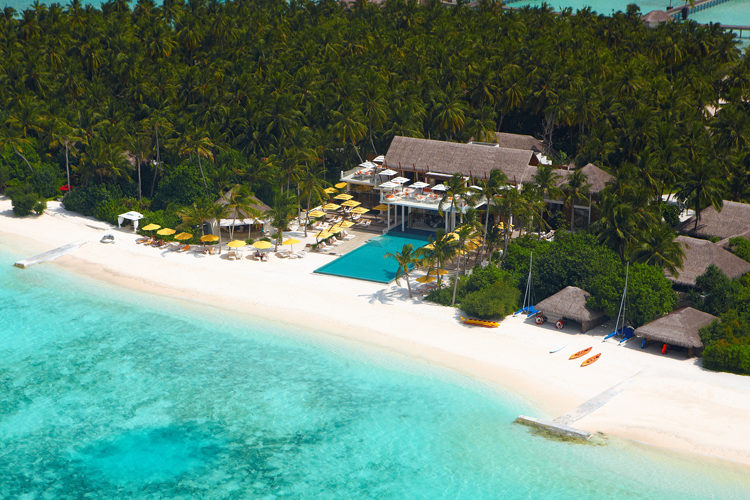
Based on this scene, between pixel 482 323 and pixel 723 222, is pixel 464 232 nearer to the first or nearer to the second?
pixel 482 323

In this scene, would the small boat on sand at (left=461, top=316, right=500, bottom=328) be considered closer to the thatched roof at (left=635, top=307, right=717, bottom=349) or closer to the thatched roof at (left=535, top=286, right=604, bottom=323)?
the thatched roof at (left=535, top=286, right=604, bottom=323)

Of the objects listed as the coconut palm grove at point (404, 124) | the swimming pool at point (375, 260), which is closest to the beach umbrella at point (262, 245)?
the coconut palm grove at point (404, 124)

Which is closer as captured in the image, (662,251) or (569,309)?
(569,309)

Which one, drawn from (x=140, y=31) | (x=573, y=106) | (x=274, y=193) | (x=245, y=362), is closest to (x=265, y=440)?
(x=245, y=362)

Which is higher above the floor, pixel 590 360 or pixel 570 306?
pixel 570 306

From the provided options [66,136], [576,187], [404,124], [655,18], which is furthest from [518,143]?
[655,18]

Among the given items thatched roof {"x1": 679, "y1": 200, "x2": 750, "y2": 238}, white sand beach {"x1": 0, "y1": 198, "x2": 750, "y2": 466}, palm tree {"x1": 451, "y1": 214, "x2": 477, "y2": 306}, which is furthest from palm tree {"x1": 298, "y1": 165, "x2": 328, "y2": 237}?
thatched roof {"x1": 679, "y1": 200, "x2": 750, "y2": 238}
